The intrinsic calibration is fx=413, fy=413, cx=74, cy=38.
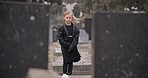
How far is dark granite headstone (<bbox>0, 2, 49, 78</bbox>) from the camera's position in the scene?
4.29m

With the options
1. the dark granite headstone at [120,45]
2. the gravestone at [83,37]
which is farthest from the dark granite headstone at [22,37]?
the gravestone at [83,37]

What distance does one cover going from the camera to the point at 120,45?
14.9 ft

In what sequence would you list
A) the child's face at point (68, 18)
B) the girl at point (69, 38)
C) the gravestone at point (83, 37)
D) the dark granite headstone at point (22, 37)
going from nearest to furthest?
1. the dark granite headstone at point (22, 37)
2. the child's face at point (68, 18)
3. the girl at point (69, 38)
4. the gravestone at point (83, 37)

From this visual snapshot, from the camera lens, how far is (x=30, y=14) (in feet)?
14.1

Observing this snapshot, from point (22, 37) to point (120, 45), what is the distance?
3.54ft

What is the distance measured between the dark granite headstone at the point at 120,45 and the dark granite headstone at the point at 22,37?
57 cm

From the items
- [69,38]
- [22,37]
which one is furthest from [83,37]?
[22,37]

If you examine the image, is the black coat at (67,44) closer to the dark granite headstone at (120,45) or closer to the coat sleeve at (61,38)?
the coat sleeve at (61,38)

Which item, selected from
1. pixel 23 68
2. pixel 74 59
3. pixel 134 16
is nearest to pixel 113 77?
pixel 134 16

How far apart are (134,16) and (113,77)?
71 centimetres

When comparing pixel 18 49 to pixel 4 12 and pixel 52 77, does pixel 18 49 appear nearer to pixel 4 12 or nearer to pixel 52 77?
pixel 4 12

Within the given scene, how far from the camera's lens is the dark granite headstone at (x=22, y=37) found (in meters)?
4.29

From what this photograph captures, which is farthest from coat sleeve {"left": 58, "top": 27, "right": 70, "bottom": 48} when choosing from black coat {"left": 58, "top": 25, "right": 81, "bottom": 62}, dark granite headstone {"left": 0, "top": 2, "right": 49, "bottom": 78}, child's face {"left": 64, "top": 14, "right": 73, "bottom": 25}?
dark granite headstone {"left": 0, "top": 2, "right": 49, "bottom": 78}

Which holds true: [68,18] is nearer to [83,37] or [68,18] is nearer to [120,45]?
[120,45]
